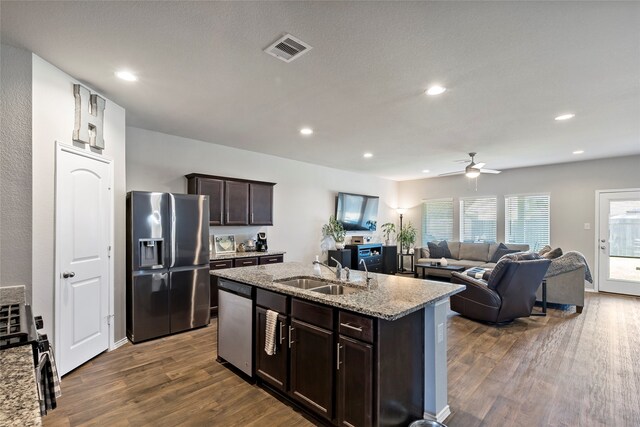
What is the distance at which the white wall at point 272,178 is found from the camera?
4.39 metres

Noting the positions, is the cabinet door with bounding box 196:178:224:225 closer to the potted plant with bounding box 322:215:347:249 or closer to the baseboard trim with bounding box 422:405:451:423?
the potted plant with bounding box 322:215:347:249

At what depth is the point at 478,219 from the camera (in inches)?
310

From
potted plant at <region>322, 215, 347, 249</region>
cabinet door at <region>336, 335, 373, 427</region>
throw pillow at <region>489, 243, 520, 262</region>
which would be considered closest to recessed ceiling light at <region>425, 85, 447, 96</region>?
cabinet door at <region>336, 335, 373, 427</region>

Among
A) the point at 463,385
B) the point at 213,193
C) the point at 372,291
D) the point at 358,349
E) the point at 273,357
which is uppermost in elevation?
the point at 213,193

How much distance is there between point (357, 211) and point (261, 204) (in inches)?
122

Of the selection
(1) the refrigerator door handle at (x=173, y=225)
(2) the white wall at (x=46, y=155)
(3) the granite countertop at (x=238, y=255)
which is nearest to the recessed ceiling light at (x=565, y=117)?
(3) the granite countertop at (x=238, y=255)

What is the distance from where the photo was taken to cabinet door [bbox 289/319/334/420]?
2092mm

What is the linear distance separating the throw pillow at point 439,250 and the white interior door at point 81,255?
22.5 feet

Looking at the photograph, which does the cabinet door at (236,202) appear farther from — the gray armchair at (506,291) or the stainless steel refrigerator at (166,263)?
the gray armchair at (506,291)

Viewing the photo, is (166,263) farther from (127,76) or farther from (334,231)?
(334,231)

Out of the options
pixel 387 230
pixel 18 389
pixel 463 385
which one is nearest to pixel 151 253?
pixel 18 389

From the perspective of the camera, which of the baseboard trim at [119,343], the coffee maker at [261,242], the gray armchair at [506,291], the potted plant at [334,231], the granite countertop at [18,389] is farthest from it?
the potted plant at [334,231]

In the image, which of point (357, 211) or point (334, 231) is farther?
point (357, 211)

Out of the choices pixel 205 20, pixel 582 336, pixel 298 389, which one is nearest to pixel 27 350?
pixel 298 389
